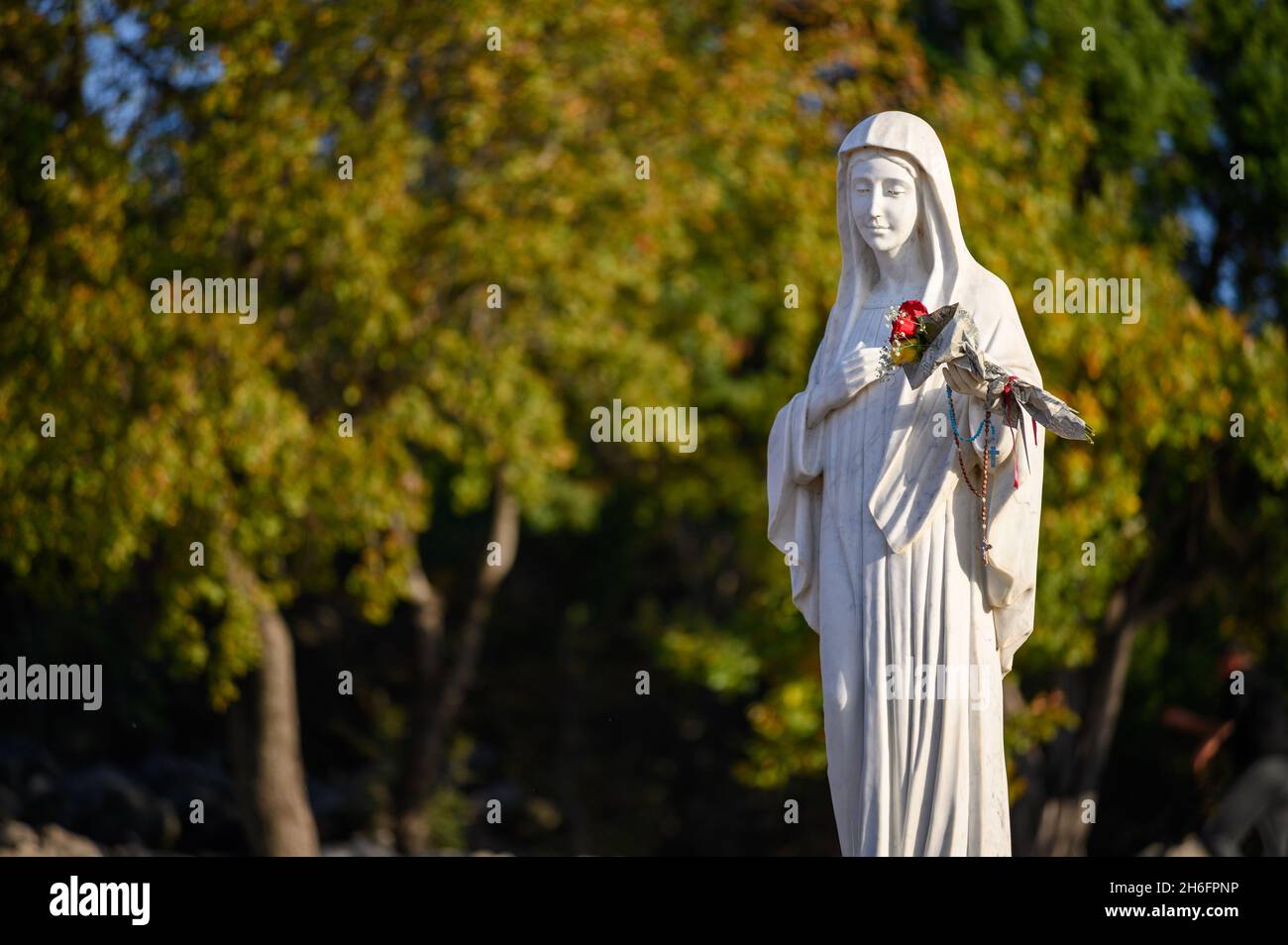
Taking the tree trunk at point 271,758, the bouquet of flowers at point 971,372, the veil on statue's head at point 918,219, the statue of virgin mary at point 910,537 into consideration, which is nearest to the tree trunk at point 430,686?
the tree trunk at point 271,758

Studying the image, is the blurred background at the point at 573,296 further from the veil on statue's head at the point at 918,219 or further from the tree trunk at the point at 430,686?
the veil on statue's head at the point at 918,219

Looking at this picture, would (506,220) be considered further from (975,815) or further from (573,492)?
(975,815)

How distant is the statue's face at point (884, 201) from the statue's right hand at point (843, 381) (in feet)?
1.41

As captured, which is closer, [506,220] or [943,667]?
[943,667]

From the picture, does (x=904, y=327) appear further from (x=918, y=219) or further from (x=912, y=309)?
(x=918, y=219)

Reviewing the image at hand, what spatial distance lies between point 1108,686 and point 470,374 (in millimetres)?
6832

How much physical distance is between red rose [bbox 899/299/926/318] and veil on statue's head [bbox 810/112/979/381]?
0.15 meters

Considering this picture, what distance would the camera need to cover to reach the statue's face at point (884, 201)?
7.54m

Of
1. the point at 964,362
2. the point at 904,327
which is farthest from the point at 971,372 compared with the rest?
the point at 904,327

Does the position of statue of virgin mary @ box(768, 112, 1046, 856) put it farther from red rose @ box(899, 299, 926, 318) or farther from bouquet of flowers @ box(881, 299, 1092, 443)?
red rose @ box(899, 299, 926, 318)

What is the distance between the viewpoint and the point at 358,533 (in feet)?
58.2

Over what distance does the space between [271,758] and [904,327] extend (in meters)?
12.7

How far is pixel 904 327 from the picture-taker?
23.9 feet
